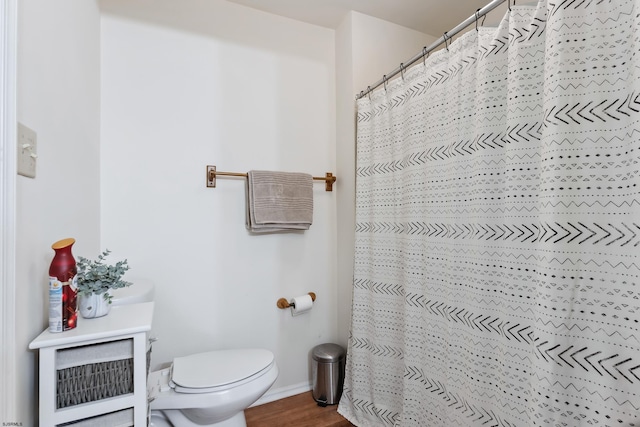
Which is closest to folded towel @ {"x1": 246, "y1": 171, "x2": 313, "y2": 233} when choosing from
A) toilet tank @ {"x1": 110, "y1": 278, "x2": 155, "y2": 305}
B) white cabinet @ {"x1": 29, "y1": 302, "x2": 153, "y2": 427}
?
toilet tank @ {"x1": 110, "y1": 278, "x2": 155, "y2": 305}

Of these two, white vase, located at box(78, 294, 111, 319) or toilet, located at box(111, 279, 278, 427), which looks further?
toilet, located at box(111, 279, 278, 427)

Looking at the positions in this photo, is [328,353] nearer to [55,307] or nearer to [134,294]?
[134,294]

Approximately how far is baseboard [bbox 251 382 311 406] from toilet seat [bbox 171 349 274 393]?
0.48 m

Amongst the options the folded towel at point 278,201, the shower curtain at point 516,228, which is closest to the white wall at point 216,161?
the folded towel at point 278,201

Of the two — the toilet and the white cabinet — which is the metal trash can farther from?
the white cabinet

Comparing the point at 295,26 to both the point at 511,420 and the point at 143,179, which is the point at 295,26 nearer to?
the point at 143,179

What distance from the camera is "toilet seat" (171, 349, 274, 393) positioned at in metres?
1.26

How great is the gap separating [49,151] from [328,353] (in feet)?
5.31

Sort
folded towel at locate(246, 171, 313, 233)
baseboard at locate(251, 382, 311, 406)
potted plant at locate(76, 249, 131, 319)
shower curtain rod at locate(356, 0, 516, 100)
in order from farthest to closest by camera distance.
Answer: baseboard at locate(251, 382, 311, 406) < folded towel at locate(246, 171, 313, 233) < shower curtain rod at locate(356, 0, 516, 100) < potted plant at locate(76, 249, 131, 319)

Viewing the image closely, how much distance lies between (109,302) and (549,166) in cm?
139

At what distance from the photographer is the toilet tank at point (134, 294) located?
1.18 metres

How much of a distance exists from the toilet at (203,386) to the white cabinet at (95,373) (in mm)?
338

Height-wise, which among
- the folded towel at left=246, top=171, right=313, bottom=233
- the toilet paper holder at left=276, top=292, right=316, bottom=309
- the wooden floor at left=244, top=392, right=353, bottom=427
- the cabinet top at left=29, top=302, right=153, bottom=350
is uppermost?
the folded towel at left=246, top=171, right=313, bottom=233

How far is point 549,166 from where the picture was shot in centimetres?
81
